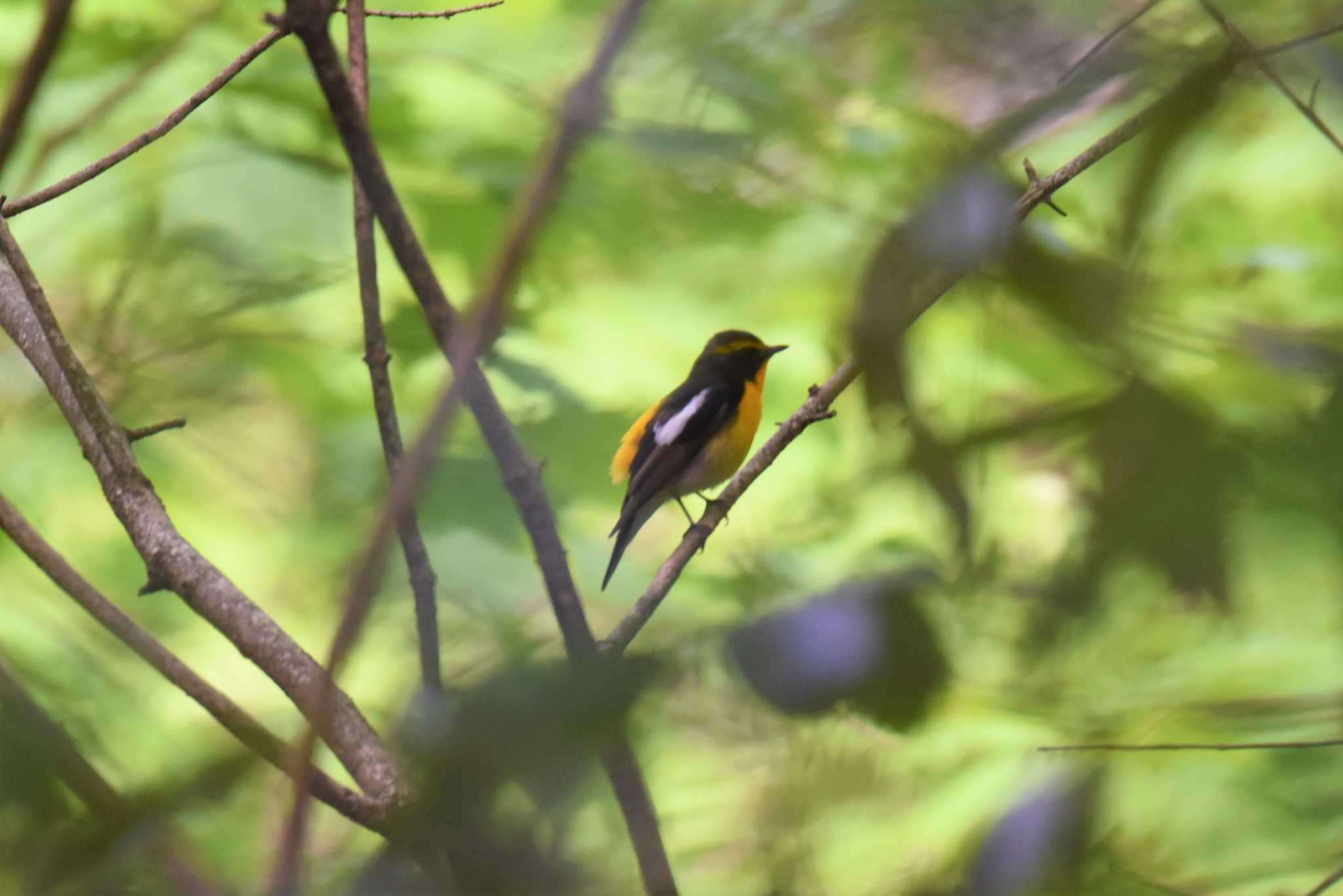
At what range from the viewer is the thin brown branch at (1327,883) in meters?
0.46

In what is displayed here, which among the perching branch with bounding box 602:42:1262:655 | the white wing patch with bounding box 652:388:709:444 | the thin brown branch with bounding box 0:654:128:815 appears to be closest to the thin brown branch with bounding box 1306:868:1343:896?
the perching branch with bounding box 602:42:1262:655

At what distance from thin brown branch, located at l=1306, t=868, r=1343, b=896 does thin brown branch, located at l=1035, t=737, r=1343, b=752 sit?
51mm

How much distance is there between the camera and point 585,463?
33.7 inches

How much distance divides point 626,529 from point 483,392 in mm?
956

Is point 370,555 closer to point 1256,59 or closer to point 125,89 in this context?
point 1256,59

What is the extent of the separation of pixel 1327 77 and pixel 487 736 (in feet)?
1.63

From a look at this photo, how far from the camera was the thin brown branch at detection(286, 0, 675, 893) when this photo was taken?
41 cm

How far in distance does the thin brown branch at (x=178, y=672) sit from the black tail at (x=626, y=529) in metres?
0.29

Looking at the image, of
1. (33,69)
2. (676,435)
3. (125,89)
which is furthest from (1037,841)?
(676,435)

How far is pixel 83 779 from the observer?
53 cm

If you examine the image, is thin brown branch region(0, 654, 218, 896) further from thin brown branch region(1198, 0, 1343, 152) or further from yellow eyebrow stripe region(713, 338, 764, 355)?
yellow eyebrow stripe region(713, 338, 764, 355)

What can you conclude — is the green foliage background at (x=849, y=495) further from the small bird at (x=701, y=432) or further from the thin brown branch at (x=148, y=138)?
the small bird at (x=701, y=432)

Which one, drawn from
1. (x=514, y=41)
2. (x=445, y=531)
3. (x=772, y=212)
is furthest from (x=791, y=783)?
(x=514, y=41)

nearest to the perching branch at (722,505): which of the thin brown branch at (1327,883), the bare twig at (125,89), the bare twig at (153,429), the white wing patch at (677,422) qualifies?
the thin brown branch at (1327,883)
